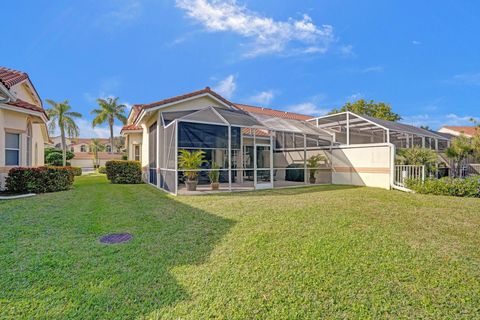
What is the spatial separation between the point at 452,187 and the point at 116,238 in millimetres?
11966

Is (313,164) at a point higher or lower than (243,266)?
higher

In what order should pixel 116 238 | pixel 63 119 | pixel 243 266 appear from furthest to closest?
1. pixel 63 119
2. pixel 116 238
3. pixel 243 266

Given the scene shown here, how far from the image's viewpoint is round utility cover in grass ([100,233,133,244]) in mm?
4602

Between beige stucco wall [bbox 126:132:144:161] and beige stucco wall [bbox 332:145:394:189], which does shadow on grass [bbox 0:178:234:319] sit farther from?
beige stucco wall [bbox 126:132:144:161]

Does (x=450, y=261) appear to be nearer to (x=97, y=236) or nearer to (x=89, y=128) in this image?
(x=97, y=236)

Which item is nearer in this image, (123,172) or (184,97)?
(184,97)

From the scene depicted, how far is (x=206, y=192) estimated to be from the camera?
10289mm

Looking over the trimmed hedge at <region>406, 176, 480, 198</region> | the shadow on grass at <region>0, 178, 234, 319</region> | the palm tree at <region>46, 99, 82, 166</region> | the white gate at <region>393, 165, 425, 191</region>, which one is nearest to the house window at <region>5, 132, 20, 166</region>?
the shadow on grass at <region>0, 178, 234, 319</region>

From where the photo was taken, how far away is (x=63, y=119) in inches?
1158

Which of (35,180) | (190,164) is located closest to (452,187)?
(190,164)

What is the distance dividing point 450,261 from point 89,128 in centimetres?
4133

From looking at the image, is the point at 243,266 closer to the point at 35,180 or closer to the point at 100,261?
the point at 100,261

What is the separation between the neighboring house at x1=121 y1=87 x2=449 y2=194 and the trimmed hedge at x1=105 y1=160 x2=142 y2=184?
76 cm

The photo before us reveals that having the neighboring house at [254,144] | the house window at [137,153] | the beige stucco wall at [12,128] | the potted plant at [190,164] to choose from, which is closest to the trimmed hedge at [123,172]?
the neighboring house at [254,144]
